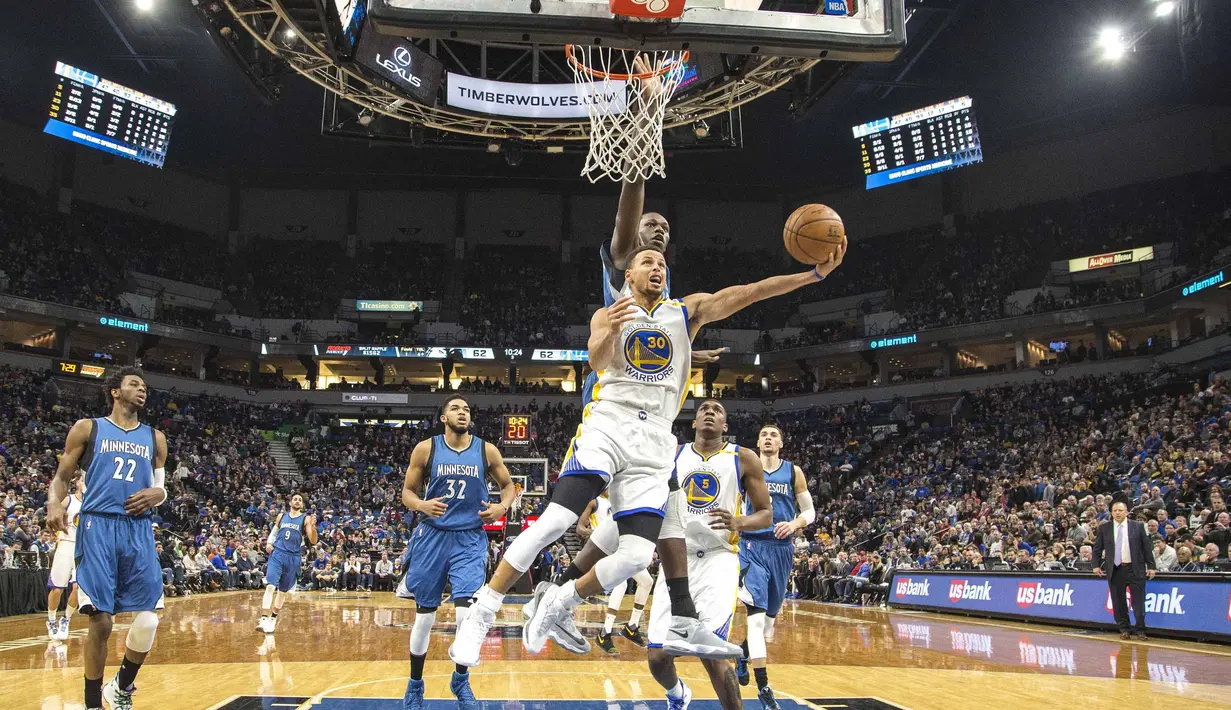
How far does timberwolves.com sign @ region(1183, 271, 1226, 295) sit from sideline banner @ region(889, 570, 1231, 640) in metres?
14.4

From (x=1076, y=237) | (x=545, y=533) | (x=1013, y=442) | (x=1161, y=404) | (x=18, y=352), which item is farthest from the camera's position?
A: (x=1076, y=237)

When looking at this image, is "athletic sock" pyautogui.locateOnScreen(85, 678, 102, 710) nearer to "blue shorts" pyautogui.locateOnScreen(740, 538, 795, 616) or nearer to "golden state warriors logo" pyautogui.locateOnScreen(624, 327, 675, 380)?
"golden state warriors logo" pyautogui.locateOnScreen(624, 327, 675, 380)

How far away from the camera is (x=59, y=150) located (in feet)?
122

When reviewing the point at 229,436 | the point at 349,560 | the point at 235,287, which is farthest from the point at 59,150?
Result: the point at 349,560

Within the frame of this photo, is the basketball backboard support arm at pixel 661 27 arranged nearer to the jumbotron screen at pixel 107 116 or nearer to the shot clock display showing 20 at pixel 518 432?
the shot clock display showing 20 at pixel 518 432

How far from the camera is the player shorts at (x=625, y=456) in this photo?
14.8 ft

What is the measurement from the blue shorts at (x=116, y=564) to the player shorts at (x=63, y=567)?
7.00 m

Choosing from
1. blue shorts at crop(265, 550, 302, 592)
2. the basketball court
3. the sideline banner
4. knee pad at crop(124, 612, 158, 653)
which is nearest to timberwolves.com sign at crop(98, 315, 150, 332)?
the basketball court

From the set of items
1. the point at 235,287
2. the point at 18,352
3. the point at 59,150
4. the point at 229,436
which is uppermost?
the point at 59,150

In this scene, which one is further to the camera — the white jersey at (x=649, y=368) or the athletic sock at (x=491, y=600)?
the white jersey at (x=649, y=368)

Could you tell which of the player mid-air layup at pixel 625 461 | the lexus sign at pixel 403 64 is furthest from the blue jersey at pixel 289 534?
the player mid-air layup at pixel 625 461

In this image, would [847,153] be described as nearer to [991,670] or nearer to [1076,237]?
[1076,237]

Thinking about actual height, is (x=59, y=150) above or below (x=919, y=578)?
above

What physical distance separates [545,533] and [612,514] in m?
0.42
